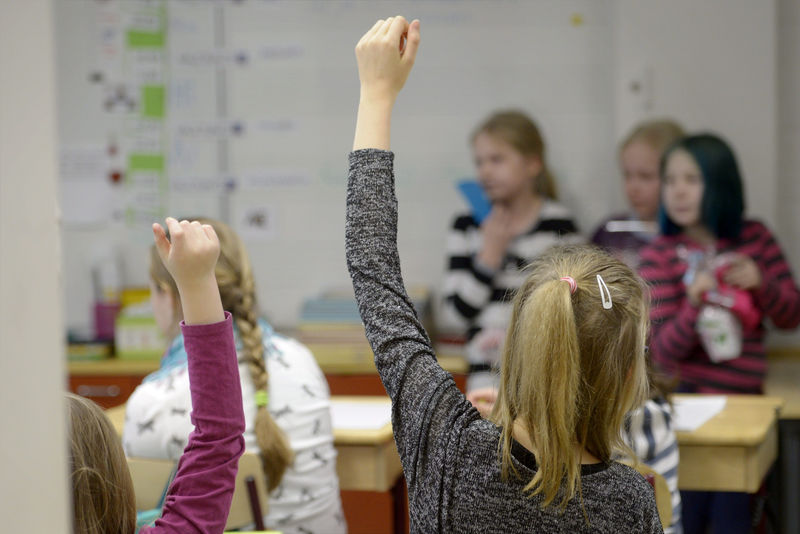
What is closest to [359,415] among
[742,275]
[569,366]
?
[742,275]

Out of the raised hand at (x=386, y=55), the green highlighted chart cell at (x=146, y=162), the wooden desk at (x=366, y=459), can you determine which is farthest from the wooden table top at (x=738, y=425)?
the green highlighted chart cell at (x=146, y=162)

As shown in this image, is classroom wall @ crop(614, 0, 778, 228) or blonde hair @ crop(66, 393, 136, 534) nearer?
blonde hair @ crop(66, 393, 136, 534)

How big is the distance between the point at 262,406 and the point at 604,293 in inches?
38.8

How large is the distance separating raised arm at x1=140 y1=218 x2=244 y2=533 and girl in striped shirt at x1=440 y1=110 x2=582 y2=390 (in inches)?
84.4

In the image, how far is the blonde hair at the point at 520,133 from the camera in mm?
3404

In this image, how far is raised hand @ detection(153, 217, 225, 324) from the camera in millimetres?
956

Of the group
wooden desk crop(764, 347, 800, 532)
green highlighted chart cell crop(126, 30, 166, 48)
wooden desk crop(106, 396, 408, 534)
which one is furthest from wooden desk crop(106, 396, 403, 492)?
green highlighted chart cell crop(126, 30, 166, 48)

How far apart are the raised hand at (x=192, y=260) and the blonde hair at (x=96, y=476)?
22 centimetres

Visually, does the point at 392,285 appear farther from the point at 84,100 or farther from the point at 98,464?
the point at 84,100

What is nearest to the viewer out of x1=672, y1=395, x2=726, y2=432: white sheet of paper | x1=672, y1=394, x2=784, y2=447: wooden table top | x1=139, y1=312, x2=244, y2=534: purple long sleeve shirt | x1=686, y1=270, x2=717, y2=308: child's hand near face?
x1=139, y1=312, x2=244, y2=534: purple long sleeve shirt

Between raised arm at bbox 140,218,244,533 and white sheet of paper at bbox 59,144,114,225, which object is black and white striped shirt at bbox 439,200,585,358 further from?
raised arm at bbox 140,218,244,533

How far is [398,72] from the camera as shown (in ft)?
3.72

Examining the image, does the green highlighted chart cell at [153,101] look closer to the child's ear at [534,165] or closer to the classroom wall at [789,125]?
the child's ear at [534,165]

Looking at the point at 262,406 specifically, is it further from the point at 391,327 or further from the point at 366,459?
the point at 391,327
